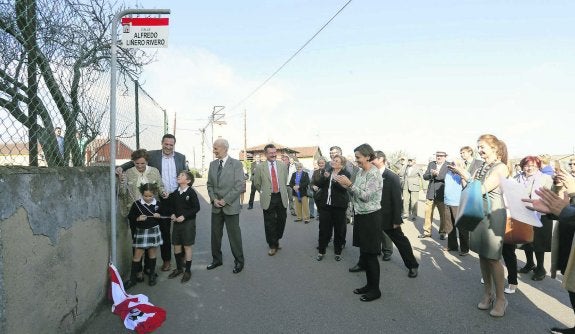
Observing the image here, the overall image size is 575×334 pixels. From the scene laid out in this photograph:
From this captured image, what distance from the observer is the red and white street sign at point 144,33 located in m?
3.60

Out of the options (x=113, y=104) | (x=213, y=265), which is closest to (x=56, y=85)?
(x=113, y=104)

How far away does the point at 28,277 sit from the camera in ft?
8.18

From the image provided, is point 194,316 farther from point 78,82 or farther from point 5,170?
point 78,82

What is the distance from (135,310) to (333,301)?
216cm

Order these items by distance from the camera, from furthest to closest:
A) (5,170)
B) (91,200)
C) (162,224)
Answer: (162,224) < (91,200) < (5,170)

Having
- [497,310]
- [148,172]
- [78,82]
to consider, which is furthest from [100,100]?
[497,310]

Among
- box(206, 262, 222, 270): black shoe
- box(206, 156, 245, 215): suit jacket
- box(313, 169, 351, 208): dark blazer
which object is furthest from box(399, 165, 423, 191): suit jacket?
box(206, 262, 222, 270): black shoe

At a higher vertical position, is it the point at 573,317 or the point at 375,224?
the point at 375,224

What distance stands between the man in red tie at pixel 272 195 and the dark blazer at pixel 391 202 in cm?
186

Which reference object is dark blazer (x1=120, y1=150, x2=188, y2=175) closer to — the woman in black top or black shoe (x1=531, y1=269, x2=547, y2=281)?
the woman in black top

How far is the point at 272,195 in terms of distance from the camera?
6.31 metres

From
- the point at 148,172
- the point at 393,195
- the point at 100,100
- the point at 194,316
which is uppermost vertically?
the point at 100,100

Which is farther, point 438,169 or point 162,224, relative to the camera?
point 438,169

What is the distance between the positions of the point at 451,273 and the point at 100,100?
5244 mm
